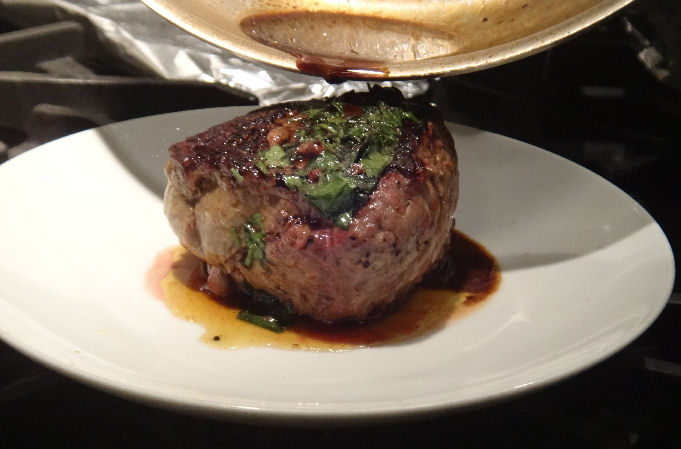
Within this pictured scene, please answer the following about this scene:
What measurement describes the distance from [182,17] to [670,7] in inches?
55.0

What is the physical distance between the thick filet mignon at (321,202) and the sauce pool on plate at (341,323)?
0.16 feet

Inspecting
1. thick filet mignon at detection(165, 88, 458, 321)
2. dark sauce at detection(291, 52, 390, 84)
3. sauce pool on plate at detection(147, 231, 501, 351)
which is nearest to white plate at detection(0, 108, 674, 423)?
sauce pool on plate at detection(147, 231, 501, 351)

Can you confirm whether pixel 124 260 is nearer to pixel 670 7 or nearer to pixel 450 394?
pixel 450 394

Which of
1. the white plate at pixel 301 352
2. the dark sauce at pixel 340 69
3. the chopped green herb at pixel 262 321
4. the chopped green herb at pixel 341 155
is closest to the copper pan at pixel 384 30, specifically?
the dark sauce at pixel 340 69

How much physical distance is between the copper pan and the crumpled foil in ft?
1.47

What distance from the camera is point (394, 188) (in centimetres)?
134

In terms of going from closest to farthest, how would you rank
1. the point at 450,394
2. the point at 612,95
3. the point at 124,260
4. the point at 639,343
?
the point at 450,394, the point at 639,343, the point at 124,260, the point at 612,95

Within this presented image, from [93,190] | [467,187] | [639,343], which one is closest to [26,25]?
[93,190]

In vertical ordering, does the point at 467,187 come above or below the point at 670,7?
below

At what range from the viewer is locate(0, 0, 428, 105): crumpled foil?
2355mm

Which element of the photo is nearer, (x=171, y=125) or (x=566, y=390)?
(x=566, y=390)

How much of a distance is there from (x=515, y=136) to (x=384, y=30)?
770 millimetres

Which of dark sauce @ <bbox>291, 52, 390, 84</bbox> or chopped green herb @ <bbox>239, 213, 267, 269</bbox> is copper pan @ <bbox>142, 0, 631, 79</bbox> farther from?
chopped green herb @ <bbox>239, 213, 267, 269</bbox>

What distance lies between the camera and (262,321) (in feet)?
4.66
